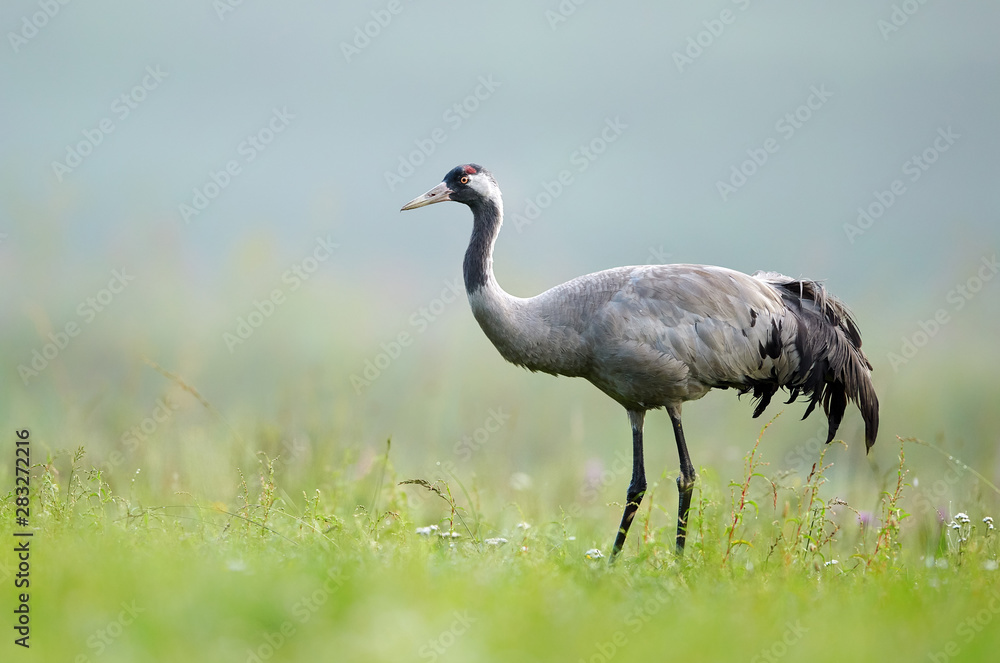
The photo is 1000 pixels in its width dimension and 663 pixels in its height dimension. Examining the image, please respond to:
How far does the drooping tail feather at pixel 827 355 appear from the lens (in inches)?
203

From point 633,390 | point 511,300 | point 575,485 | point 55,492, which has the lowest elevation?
point 575,485

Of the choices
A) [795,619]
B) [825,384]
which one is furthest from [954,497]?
[795,619]

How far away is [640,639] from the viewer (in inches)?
103

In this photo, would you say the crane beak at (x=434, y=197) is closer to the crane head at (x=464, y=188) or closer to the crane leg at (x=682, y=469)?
the crane head at (x=464, y=188)

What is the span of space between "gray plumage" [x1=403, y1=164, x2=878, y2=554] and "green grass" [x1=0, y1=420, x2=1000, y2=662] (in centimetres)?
104

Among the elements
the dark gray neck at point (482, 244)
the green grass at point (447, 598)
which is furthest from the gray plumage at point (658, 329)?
the green grass at point (447, 598)

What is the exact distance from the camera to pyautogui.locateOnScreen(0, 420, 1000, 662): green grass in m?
2.50

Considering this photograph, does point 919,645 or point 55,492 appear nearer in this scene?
point 919,645

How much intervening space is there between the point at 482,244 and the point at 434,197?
0.38m

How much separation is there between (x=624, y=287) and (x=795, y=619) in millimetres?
2338

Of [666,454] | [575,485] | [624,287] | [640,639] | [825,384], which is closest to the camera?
[640,639]

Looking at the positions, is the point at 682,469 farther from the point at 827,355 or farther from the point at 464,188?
the point at 464,188

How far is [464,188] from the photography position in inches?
201

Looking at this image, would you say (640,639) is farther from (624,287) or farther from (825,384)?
(825,384)
